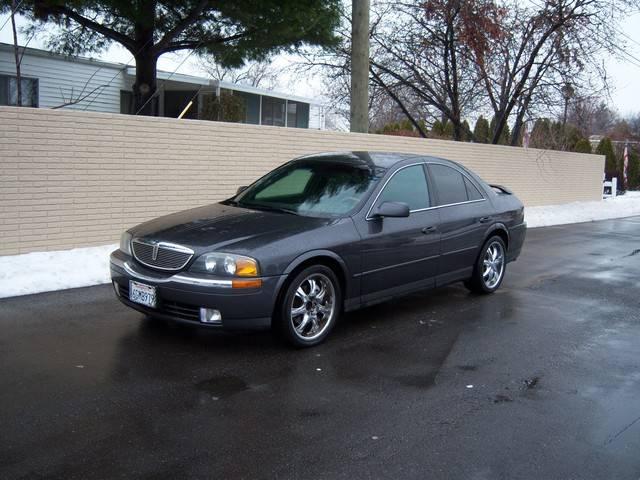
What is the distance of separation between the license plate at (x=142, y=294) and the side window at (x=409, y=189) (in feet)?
7.12

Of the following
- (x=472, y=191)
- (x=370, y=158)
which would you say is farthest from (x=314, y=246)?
(x=472, y=191)

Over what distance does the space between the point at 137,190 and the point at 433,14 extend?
35.6 feet

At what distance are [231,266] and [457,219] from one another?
2862mm

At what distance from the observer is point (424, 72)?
18609mm

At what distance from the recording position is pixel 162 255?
17.2 ft

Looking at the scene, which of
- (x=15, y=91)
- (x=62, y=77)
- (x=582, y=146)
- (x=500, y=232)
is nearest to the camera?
(x=500, y=232)

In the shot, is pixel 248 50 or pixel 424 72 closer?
pixel 248 50

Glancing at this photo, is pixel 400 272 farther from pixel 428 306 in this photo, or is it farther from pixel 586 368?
pixel 586 368

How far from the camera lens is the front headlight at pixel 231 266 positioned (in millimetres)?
4984

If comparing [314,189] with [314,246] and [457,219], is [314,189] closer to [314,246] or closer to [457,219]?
[314,246]

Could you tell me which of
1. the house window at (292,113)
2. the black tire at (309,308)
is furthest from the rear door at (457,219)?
the house window at (292,113)

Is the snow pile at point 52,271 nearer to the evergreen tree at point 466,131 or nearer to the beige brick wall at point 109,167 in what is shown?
the beige brick wall at point 109,167

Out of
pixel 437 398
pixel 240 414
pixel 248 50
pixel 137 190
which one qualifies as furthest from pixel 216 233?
pixel 248 50

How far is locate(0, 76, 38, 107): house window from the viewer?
683 inches
